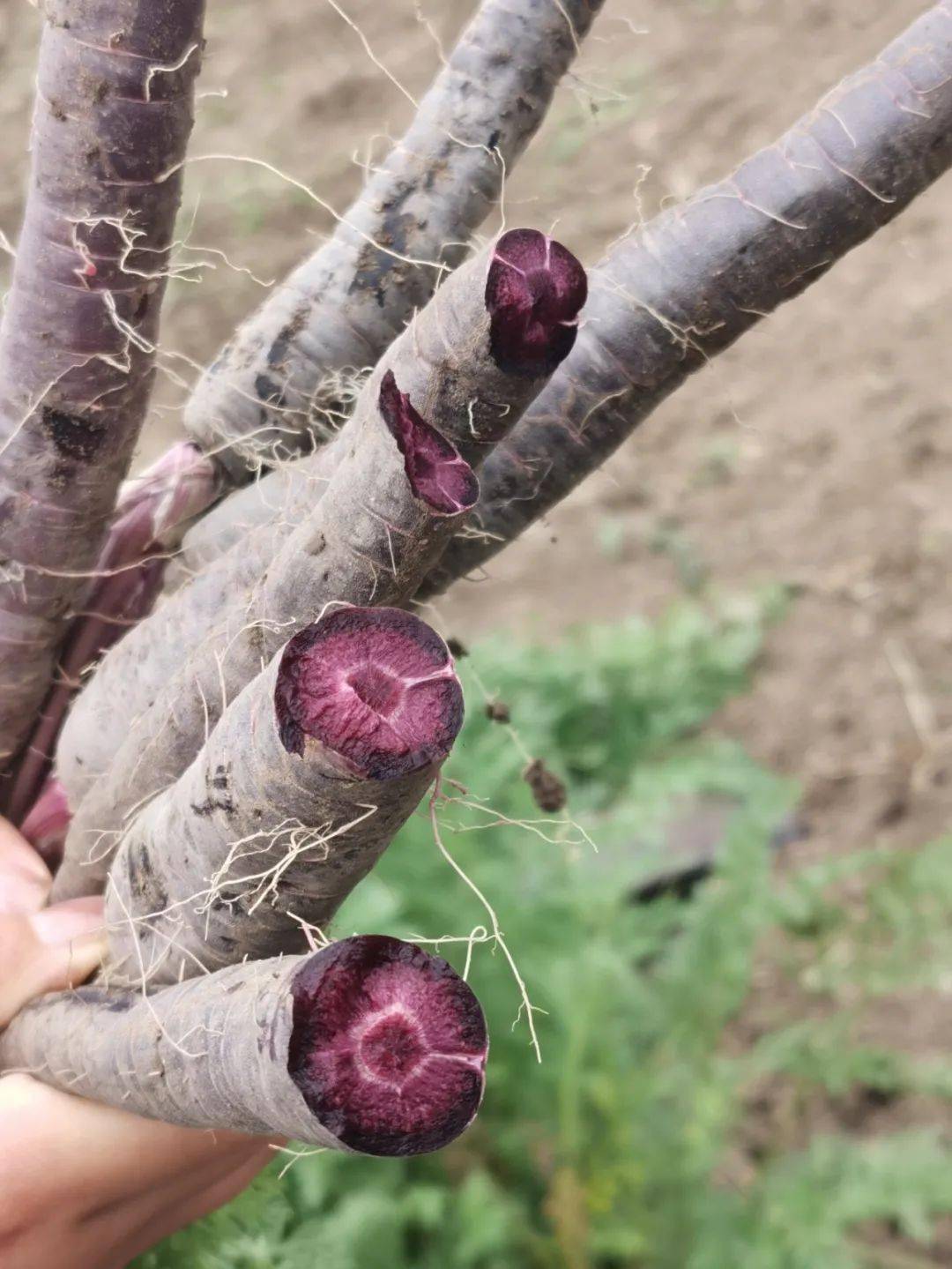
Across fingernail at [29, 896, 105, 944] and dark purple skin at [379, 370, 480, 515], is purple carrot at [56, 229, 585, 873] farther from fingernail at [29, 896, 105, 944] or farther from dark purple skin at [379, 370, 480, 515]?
fingernail at [29, 896, 105, 944]

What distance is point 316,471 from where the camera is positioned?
76 centimetres

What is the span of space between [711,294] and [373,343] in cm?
25

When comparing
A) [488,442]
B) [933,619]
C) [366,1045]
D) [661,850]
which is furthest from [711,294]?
[933,619]

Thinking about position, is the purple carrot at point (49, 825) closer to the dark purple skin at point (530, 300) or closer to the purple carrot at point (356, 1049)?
the purple carrot at point (356, 1049)

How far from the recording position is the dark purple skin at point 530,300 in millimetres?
633

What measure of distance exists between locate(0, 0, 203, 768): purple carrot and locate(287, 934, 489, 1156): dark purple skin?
1.45 ft

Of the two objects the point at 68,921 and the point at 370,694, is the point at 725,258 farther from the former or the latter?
the point at 68,921

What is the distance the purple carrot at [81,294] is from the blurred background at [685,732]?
0.08 meters

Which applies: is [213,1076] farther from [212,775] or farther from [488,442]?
[488,442]

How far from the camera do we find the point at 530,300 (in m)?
0.64

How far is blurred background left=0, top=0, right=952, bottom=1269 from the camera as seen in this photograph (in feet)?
5.56

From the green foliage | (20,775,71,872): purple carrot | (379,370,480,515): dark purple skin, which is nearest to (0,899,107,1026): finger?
(20,775,71,872): purple carrot

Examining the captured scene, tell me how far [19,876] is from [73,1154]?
0.22m

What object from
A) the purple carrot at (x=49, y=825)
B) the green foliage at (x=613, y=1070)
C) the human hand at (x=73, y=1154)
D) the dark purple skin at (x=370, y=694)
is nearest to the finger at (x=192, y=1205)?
the human hand at (x=73, y=1154)
